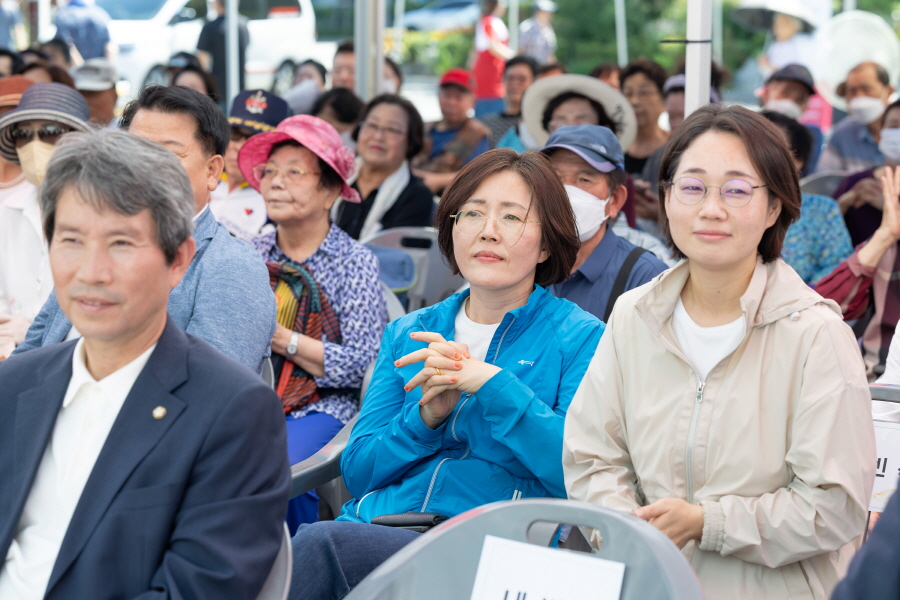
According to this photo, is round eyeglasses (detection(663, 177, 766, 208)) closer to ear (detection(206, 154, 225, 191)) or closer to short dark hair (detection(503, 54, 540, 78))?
ear (detection(206, 154, 225, 191))

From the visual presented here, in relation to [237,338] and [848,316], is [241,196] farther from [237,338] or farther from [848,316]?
[848,316]

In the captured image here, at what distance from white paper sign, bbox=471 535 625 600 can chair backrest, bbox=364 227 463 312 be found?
269 cm

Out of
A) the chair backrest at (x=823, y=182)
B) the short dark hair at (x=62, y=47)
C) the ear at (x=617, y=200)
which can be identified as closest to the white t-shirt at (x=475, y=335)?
the ear at (x=617, y=200)

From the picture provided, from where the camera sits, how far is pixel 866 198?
4672mm

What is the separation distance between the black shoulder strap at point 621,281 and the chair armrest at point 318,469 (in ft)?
3.33

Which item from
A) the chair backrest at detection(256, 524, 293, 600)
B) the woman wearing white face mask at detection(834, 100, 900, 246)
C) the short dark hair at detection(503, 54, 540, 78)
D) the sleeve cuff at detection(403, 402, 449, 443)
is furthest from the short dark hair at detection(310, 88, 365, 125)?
the chair backrest at detection(256, 524, 293, 600)

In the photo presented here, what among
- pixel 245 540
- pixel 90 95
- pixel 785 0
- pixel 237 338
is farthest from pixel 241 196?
pixel 785 0

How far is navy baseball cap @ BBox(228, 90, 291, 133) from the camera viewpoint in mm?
4855

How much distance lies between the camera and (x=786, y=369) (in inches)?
79.0

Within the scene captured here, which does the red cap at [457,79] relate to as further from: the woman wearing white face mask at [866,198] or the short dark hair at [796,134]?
the woman wearing white face mask at [866,198]

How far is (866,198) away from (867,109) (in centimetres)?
245

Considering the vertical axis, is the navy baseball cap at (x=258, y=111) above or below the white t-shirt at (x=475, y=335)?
above

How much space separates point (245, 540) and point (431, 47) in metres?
22.1

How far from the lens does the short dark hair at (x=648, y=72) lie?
649cm
